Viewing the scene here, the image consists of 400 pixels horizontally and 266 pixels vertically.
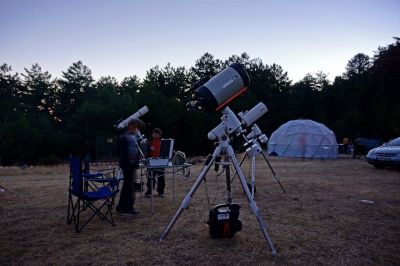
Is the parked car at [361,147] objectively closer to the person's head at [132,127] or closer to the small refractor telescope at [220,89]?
the person's head at [132,127]

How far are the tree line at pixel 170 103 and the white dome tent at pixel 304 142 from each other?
16.9 ft

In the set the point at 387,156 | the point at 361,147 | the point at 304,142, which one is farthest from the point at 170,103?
the point at 387,156

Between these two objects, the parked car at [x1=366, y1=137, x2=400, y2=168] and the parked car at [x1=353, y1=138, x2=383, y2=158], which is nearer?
the parked car at [x1=366, y1=137, x2=400, y2=168]

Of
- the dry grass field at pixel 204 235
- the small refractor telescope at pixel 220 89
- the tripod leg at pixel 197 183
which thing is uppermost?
the small refractor telescope at pixel 220 89

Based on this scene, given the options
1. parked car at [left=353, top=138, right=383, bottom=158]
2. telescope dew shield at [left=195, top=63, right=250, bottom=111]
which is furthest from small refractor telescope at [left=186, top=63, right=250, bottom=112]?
parked car at [left=353, top=138, right=383, bottom=158]

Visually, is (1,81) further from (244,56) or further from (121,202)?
(121,202)

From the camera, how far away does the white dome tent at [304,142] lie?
26000 mm

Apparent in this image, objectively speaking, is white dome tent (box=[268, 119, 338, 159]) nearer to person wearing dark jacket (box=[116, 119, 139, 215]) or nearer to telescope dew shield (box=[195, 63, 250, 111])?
person wearing dark jacket (box=[116, 119, 139, 215])

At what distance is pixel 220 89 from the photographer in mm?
4445

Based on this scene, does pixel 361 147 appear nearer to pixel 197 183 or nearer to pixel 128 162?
pixel 128 162

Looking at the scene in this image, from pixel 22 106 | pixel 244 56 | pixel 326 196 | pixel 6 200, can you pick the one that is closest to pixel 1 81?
pixel 22 106

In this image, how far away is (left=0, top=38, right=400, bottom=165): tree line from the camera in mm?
31422

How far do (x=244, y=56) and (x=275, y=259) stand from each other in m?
64.3

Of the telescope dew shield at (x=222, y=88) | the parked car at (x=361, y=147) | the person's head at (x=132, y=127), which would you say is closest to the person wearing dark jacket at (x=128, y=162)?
the person's head at (x=132, y=127)
